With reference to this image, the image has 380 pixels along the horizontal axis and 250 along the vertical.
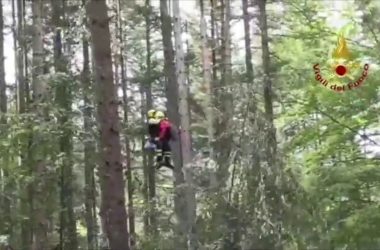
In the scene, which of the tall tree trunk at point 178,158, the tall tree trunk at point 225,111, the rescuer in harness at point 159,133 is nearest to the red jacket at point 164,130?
the rescuer in harness at point 159,133

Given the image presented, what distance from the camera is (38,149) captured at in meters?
10.7

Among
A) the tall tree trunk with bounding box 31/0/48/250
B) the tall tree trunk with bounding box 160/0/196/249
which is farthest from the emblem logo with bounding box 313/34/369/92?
the tall tree trunk with bounding box 31/0/48/250

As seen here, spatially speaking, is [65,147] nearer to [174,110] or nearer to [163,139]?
[163,139]

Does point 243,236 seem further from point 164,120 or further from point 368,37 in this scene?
point 368,37

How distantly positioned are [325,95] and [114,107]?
381 centimetres

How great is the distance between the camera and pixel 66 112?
10.8m

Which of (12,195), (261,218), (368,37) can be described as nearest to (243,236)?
(261,218)

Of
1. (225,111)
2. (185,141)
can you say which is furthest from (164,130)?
(225,111)

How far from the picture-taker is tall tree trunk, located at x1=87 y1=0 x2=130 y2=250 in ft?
22.9

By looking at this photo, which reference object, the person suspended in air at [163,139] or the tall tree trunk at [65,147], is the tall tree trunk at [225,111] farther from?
the tall tree trunk at [65,147]

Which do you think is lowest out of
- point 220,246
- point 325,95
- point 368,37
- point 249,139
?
point 220,246

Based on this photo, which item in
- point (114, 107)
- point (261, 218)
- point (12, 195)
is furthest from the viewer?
point (12, 195)

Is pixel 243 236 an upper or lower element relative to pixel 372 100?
lower

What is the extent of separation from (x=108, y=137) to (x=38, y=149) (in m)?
3.96
